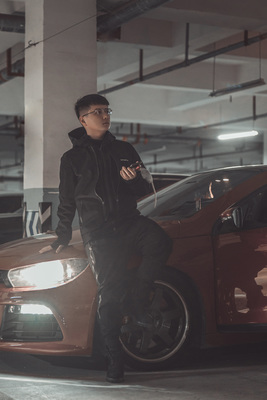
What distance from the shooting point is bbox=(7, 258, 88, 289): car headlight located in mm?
4754

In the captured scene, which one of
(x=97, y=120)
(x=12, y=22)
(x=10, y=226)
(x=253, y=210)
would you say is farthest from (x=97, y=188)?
(x=12, y=22)

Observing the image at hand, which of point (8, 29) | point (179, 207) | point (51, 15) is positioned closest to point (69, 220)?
point (179, 207)

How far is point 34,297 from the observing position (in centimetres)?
472

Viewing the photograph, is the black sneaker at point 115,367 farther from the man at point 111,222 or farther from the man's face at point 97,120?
the man's face at point 97,120

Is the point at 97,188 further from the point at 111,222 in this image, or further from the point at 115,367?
the point at 115,367

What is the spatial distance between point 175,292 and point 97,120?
4.25ft

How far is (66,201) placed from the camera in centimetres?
482

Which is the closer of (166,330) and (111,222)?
(111,222)

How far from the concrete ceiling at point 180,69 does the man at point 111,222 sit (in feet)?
20.4

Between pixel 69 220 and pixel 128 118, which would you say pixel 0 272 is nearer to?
pixel 69 220

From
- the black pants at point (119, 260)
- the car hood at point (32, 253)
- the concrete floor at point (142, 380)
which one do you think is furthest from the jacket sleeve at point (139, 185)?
the concrete floor at point (142, 380)

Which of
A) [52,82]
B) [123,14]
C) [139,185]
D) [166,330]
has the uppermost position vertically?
[123,14]

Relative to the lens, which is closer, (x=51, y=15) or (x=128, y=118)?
(x=51, y=15)

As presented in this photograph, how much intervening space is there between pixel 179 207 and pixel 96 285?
3.67ft
